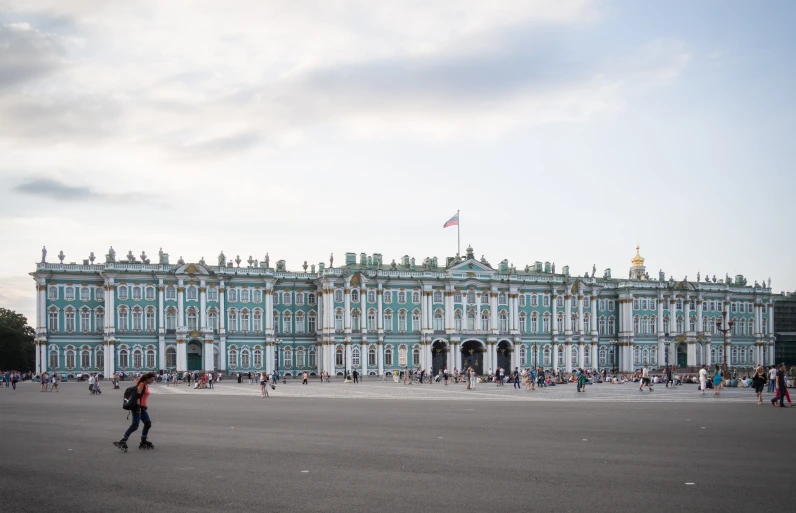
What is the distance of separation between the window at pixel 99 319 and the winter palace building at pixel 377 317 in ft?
0.38

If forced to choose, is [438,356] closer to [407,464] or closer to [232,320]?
[232,320]

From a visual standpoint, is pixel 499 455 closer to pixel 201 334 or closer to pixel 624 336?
pixel 201 334

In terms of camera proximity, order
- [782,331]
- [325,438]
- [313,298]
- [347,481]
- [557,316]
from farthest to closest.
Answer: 1. [782,331]
2. [557,316]
3. [313,298]
4. [325,438]
5. [347,481]

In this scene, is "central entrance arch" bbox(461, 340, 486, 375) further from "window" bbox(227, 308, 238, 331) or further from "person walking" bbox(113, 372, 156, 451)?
"person walking" bbox(113, 372, 156, 451)

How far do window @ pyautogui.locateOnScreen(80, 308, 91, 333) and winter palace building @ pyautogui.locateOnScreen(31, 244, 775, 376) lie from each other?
16cm

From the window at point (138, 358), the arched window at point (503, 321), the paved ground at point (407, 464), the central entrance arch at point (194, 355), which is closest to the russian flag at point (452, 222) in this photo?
the arched window at point (503, 321)

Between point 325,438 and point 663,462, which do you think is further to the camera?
point 325,438

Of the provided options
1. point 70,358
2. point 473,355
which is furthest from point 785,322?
point 70,358

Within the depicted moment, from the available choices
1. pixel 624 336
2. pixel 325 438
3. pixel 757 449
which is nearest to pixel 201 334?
pixel 624 336

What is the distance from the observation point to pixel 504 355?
11456 centimetres

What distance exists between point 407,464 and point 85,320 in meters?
87.0

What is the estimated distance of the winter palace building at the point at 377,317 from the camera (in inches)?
3839

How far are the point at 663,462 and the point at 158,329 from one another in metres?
86.8

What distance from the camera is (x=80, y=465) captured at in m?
18.5
